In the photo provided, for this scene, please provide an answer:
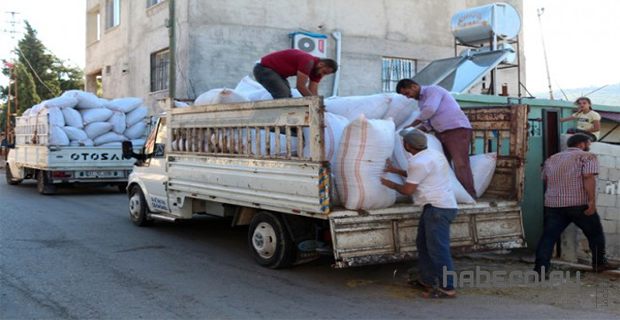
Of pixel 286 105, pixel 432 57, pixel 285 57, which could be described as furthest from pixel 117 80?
pixel 286 105

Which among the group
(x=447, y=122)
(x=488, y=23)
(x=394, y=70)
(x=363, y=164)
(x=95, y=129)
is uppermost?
(x=394, y=70)

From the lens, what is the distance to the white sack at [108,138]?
575 inches

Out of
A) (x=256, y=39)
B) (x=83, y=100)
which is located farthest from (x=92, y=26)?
(x=83, y=100)

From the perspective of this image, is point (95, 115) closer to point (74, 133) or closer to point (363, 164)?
point (74, 133)

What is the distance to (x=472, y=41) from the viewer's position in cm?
1295

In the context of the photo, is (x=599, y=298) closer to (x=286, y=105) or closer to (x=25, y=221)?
(x=286, y=105)

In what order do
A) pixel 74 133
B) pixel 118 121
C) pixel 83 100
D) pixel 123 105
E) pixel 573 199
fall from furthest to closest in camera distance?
pixel 123 105, pixel 118 121, pixel 83 100, pixel 74 133, pixel 573 199

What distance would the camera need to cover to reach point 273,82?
7160mm

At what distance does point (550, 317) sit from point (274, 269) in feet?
9.05

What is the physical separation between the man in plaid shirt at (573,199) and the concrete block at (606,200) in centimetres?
71

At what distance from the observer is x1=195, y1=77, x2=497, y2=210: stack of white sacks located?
5.39 m

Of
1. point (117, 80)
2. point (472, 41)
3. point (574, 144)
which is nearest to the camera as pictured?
point (574, 144)

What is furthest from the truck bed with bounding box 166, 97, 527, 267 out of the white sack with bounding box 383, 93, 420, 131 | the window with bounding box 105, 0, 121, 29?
the window with bounding box 105, 0, 121, 29

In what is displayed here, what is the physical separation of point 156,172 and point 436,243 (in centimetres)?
462
